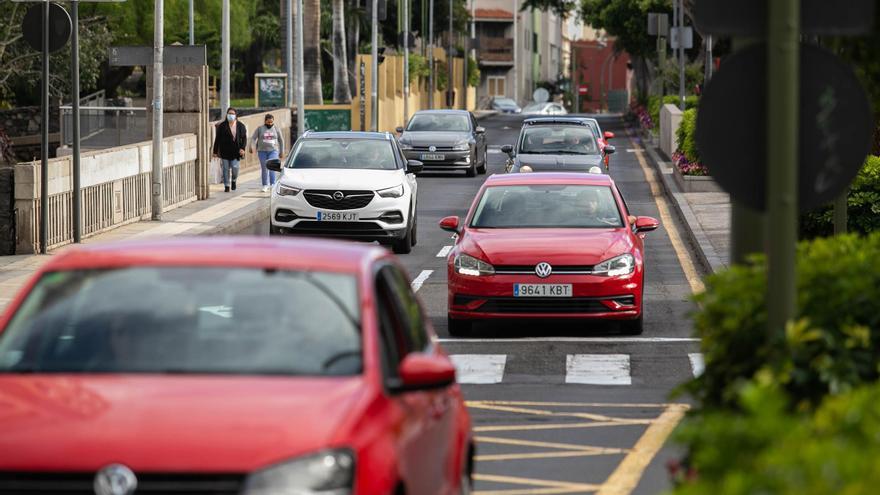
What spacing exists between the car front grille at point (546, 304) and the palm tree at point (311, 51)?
4986cm

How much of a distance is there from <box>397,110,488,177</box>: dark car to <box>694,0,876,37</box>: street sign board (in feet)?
124

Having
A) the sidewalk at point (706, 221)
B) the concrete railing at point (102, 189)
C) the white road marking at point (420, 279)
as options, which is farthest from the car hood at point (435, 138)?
the white road marking at point (420, 279)

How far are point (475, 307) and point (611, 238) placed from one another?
1393 millimetres

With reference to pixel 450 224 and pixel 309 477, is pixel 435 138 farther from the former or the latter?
pixel 309 477

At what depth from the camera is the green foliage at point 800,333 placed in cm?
672

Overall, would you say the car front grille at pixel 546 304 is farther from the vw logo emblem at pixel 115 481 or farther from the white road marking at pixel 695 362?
the vw logo emblem at pixel 115 481

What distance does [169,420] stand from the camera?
604 cm

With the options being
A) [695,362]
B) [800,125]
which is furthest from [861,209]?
[800,125]

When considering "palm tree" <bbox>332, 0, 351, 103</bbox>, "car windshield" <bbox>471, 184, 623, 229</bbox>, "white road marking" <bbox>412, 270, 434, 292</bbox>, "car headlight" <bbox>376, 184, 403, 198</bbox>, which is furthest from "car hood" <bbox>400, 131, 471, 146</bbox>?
"car windshield" <bbox>471, 184, 623, 229</bbox>

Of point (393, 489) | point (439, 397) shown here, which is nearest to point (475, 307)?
point (439, 397)

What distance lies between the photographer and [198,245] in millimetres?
7344

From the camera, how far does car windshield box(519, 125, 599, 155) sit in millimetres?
34906

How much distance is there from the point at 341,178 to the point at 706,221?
20.6 feet

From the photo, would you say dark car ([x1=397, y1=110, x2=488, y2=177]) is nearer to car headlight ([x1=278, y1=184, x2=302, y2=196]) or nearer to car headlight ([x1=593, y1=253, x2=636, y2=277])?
car headlight ([x1=278, y1=184, x2=302, y2=196])
